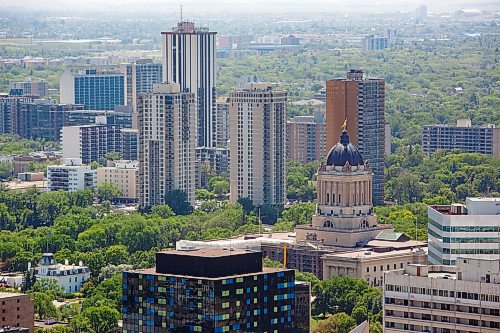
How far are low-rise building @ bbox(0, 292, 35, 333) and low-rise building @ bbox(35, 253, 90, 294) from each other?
1448 cm

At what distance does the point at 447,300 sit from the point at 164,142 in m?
54.3

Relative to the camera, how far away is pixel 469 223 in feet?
165

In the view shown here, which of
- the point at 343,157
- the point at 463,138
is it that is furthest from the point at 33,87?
the point at 343,157

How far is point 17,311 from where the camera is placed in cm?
5147

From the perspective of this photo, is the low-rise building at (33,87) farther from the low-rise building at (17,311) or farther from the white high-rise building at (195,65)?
the low-rise building at (17,311)

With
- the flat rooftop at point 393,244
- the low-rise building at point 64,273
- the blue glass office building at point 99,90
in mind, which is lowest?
the low-rise building at point 64,273

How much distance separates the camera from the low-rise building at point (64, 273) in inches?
2648

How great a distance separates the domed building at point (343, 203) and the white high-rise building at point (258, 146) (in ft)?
63.4

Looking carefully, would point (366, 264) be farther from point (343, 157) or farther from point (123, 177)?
point (123, 177)

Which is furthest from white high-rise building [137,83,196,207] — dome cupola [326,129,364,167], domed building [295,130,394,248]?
dome cupola [326,129,364,167]

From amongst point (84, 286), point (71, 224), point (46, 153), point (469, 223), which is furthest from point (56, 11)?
point (469, 223)

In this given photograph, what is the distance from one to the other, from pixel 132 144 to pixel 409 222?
40.0 m

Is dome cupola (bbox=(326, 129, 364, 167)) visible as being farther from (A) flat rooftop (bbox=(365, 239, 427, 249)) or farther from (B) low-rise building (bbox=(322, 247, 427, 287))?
(B) low-rise building (bbox=(322, 247, 427, 287))

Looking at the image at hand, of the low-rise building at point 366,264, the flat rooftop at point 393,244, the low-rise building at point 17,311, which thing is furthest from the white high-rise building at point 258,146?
the low-rise building at point 17,311
